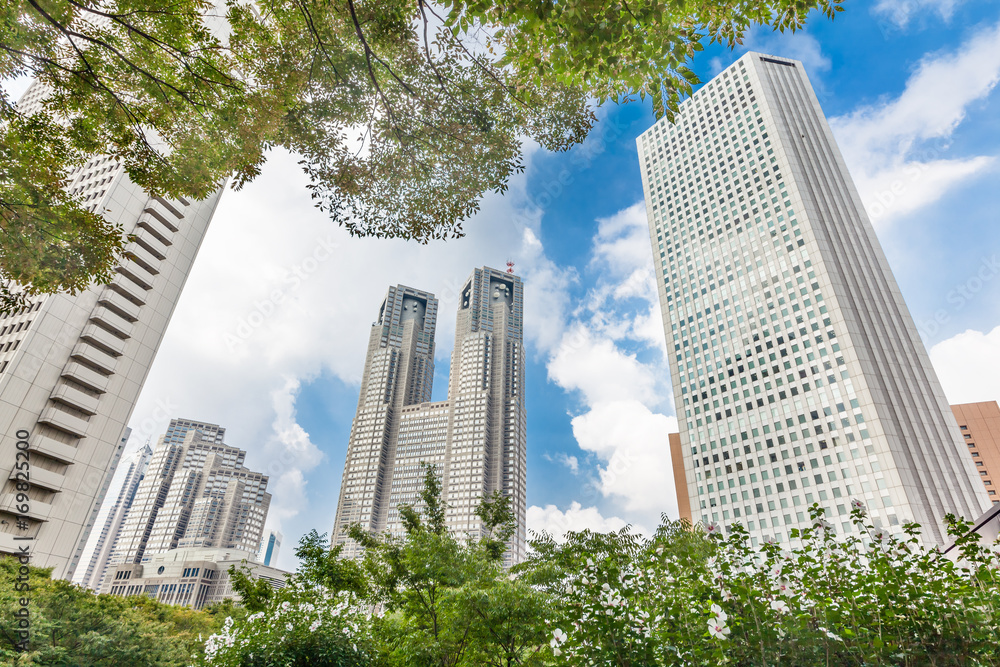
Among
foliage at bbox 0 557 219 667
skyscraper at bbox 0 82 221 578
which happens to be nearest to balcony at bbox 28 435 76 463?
skyscraper at bbox 0 82 221 578

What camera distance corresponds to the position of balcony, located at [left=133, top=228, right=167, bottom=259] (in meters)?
42.6

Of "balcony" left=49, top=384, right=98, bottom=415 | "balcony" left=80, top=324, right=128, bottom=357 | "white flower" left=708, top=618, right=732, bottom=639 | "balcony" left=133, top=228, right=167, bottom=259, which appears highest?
"balcony" left=133, top=228, right=167, bottom=259

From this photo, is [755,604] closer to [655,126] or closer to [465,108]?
[465,108]

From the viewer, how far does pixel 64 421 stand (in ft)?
115

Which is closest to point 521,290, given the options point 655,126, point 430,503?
point 655,126

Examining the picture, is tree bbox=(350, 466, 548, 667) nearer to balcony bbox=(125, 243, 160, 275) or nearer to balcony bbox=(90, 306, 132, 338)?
balcony bbox=(90, 306, 132, 338)

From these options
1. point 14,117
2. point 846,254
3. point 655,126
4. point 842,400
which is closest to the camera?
point 14,117

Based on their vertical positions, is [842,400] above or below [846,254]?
below

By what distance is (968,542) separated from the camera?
14.9 feet

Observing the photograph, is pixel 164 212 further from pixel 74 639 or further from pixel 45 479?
pixel 74 639

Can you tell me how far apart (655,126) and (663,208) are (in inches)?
649

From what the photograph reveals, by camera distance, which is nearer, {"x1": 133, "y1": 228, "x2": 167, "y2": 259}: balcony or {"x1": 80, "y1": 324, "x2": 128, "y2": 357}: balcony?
{"x1": 80, "y1": 324, "x2": 128, "y2": 357}: balcony

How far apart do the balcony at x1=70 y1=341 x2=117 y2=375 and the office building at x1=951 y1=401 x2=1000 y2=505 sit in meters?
105

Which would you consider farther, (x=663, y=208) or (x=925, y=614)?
(x=663, y=208)
